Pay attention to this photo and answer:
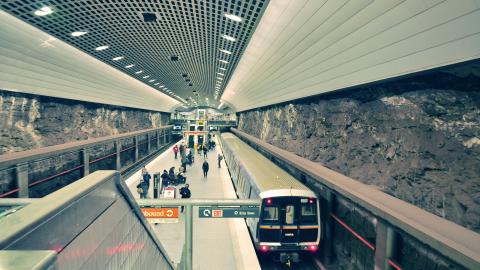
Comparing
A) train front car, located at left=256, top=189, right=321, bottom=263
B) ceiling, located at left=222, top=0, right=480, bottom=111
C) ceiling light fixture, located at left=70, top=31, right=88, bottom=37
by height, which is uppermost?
ceiling light fixture, located at left=70, top=31, right=88, bottom=37

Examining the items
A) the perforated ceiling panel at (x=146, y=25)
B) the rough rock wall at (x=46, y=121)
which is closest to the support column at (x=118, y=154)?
the rough rock wall at (x=46, y=121)

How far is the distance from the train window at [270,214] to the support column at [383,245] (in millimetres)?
2599

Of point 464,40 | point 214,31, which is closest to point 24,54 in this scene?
point 214,31

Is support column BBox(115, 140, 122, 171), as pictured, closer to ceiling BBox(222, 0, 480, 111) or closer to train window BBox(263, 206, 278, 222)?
ceiling BBox(222, 0, 480, 111)

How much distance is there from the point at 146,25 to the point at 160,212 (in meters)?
4.80

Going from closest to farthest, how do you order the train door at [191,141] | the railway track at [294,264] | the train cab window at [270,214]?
the train cab window at [270,214] < the railway track at [294,264] < the train door at [191,141]

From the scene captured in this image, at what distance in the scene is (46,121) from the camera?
9.93 m

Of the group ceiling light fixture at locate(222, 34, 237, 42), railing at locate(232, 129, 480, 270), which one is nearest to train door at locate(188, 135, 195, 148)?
ceiling light fixture at locate(222, 34, 237, 42)

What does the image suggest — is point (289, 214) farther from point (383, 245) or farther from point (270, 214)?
point (383, 245)

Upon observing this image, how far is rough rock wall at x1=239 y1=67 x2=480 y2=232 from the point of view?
3553 mm

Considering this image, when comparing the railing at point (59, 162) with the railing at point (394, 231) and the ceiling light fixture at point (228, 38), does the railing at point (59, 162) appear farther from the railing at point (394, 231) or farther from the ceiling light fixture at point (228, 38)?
the railing at point (394, 231)

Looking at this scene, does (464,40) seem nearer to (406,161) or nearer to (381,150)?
(406,161)

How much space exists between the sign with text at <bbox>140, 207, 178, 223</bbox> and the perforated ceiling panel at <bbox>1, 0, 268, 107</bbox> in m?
4.34

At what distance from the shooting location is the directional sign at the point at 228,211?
5.63 metres
